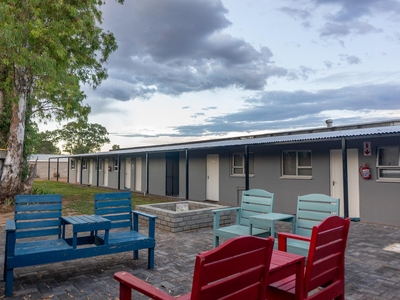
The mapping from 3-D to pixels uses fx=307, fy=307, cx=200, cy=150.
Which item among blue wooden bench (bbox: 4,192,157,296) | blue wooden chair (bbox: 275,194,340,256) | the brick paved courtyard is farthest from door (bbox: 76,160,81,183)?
blue wooden chair (bbox: 275,194,340,256)

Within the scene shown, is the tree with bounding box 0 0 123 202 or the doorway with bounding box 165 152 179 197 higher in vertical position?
the tree with bounding box 0 0 123 202

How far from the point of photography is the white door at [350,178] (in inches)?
358

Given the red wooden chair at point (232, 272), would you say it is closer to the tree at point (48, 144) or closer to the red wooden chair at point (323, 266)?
the red wooden chair at point (323, 266)

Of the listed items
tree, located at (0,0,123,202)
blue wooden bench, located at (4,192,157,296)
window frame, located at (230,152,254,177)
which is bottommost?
blue wooden bench, located at (4,192,157,296)

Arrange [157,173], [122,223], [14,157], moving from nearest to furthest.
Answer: [122,223], [14,157], [157,173]

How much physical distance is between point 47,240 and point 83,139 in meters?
48.1

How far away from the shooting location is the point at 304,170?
34.6 feet

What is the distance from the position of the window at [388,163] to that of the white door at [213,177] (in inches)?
263

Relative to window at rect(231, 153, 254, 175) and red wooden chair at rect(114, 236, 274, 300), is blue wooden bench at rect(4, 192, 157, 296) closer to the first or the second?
red wooden chair at rect(114, 236, 274, 300)

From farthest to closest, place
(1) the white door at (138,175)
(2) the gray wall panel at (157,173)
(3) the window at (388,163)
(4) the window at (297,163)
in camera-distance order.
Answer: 1. (1) the white door at (138,175)
2. (2) the gray wall panel at (157,173)
3. (4) the window at (297,163)
4. (3) the window at (388,163)

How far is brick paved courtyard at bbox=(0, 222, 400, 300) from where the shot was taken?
3.60 m

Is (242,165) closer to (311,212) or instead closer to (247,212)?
(247,212)

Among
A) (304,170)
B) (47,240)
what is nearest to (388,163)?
(304,170)

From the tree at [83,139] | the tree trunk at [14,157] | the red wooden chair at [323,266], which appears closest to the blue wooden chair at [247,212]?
the red wooden chair at [323,266]
